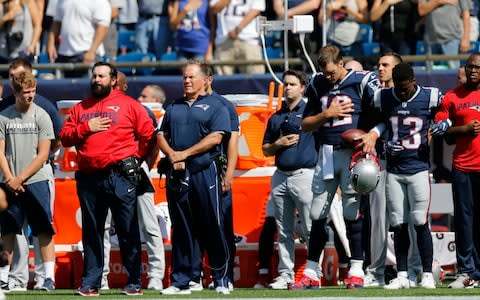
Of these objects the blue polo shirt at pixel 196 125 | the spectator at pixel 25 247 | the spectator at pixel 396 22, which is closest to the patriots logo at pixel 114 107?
the blue polo shirt at pixel 196 125

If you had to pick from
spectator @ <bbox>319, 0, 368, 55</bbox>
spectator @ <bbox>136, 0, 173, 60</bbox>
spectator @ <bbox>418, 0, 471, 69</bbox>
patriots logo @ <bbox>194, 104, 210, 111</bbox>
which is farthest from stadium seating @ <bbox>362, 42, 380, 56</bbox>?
patriots logo @ <bbox>194, 104, 210, 111</bbox>

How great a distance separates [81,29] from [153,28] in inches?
48.3

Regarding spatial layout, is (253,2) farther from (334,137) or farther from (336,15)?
(334,137)

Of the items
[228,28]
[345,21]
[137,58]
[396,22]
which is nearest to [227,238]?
[228,28]

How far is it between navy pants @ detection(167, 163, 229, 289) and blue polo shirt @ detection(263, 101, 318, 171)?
0.99 metres

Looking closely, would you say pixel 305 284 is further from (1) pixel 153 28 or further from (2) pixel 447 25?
(1) pixel 153 28

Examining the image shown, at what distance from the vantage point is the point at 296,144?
1206 centimetres

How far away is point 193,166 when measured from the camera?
36.6ft

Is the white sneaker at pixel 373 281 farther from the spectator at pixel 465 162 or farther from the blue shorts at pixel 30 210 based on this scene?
the blue shorts at pixel 30 210

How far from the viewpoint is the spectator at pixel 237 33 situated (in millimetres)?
15617

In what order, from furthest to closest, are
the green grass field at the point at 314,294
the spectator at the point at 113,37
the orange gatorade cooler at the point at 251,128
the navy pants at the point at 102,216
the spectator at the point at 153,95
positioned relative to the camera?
the spectator at the point at 113,37 → the spectator at the point at 153,95 → the orange gatorade cooler at the point at 251,128 → the navy pants at the point at 102,216 → the green grass field at the point at 314,294

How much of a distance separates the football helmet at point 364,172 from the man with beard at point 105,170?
1774 millimetres

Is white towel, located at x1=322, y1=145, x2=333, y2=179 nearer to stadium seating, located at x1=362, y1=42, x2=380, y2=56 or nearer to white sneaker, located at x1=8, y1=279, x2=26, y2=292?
white sneaker, located at x1=8, y1=279, x2=26, y2=292

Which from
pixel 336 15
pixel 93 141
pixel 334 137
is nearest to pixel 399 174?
pixel 334 137
